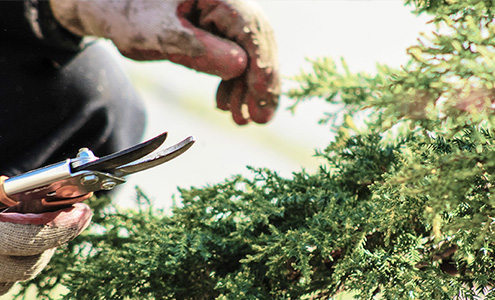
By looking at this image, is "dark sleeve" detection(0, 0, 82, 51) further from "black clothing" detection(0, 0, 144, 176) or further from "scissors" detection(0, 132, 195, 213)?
"scissors" detection(0, 132, 195, 213)

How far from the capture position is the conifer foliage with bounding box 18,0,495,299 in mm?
284

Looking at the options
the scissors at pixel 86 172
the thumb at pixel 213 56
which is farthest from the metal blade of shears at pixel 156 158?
the thumb at pixel 213 56

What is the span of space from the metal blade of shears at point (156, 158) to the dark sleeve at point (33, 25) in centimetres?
21

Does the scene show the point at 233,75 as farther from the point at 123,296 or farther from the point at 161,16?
the point at 123,296

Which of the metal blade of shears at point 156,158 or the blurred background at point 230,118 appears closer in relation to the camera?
the metal blade of shears at point 156,158

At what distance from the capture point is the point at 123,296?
0.43 m

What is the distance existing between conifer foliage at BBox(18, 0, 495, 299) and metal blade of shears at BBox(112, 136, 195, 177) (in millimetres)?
86

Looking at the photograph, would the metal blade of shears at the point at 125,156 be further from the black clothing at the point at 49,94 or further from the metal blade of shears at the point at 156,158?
the black clothing at the point at 49,94

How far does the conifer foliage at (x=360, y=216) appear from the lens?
0.28m

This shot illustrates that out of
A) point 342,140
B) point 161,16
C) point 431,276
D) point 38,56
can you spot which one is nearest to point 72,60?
point 38,56

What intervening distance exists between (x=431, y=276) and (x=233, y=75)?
0.21 m

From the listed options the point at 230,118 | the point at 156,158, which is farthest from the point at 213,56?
the point at 230,118

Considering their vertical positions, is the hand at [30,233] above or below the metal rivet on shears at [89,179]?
below

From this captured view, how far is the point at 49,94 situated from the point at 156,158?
0.27 meters
